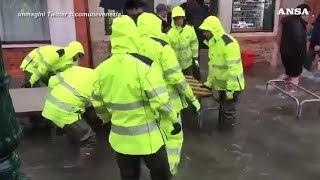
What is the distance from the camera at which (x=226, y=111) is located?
6363mm

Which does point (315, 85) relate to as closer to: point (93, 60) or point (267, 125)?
point (267, 125)

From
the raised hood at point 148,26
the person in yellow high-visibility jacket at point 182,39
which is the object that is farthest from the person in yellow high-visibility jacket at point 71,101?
the person in yellow high-visibility jacket at point 182,39

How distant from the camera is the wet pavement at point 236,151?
16.4 feet

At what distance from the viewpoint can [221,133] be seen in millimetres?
6172

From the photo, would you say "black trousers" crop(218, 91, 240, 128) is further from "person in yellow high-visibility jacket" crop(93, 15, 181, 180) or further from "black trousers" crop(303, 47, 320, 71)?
"black trousers" crop(303, 47, 320, 71)

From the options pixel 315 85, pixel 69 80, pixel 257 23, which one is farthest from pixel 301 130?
pixel 257 23

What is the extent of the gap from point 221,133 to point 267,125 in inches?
31.8

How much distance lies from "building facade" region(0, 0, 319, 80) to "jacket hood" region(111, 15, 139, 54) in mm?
5655

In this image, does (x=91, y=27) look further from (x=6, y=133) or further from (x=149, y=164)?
(x=6, y=133)

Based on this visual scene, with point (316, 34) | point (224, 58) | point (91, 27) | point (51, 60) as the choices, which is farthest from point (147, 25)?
point (316, 34)

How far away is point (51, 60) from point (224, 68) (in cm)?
247

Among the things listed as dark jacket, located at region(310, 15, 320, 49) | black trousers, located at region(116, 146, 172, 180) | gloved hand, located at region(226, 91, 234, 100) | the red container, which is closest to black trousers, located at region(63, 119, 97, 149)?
black trousers, located at region(116, 146, 172, 180)

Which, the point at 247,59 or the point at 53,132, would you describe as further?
the point at 247,59

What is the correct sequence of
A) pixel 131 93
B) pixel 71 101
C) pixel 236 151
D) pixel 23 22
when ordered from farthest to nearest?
pixel 23 22
pixel 236 151
pixel 71 101
pixel 131 93
